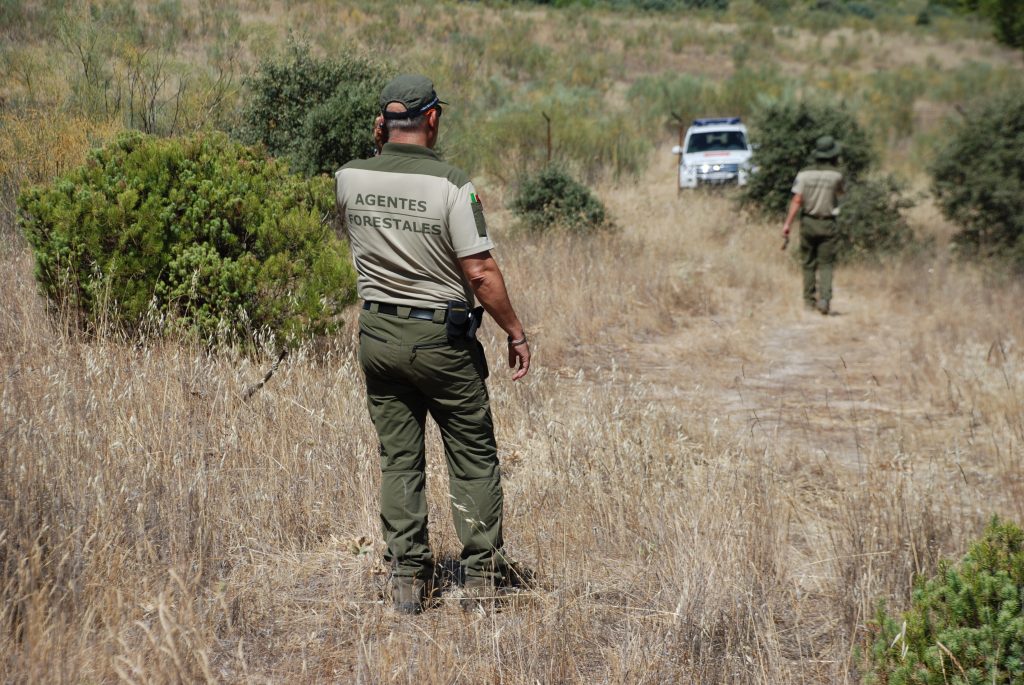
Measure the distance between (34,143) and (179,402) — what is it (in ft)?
14.7

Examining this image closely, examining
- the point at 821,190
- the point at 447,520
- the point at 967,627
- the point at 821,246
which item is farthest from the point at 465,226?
the point at 821,246

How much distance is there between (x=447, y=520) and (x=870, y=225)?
9.85 meters

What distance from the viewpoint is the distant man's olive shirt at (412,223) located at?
324 centimetres

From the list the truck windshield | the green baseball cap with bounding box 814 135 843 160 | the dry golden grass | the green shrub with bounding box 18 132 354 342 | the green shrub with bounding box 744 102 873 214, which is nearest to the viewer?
the dry golden grass

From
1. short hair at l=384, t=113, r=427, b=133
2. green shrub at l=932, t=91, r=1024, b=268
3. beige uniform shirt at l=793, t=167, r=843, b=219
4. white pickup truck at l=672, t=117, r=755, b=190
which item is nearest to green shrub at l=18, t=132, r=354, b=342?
short hair at l=384, t=113, r=427, b=133

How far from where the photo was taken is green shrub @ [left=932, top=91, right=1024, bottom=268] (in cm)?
1116

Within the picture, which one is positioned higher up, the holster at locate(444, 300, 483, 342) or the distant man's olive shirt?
the distant man's olive shirt

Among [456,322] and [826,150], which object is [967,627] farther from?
[826,150]

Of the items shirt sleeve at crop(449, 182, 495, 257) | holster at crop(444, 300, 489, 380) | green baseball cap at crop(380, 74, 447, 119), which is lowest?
holster at crop(444, 300, 489, 380)

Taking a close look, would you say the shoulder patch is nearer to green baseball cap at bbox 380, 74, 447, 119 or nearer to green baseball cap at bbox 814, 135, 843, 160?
green baseball cap at bbox 380, 74, 447, 119

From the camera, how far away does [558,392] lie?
6074 mm

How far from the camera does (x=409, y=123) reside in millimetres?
3307

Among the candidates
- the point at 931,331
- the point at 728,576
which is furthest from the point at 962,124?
the point at 728,576

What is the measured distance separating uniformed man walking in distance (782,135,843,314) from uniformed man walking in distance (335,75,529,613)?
23.3 ft
